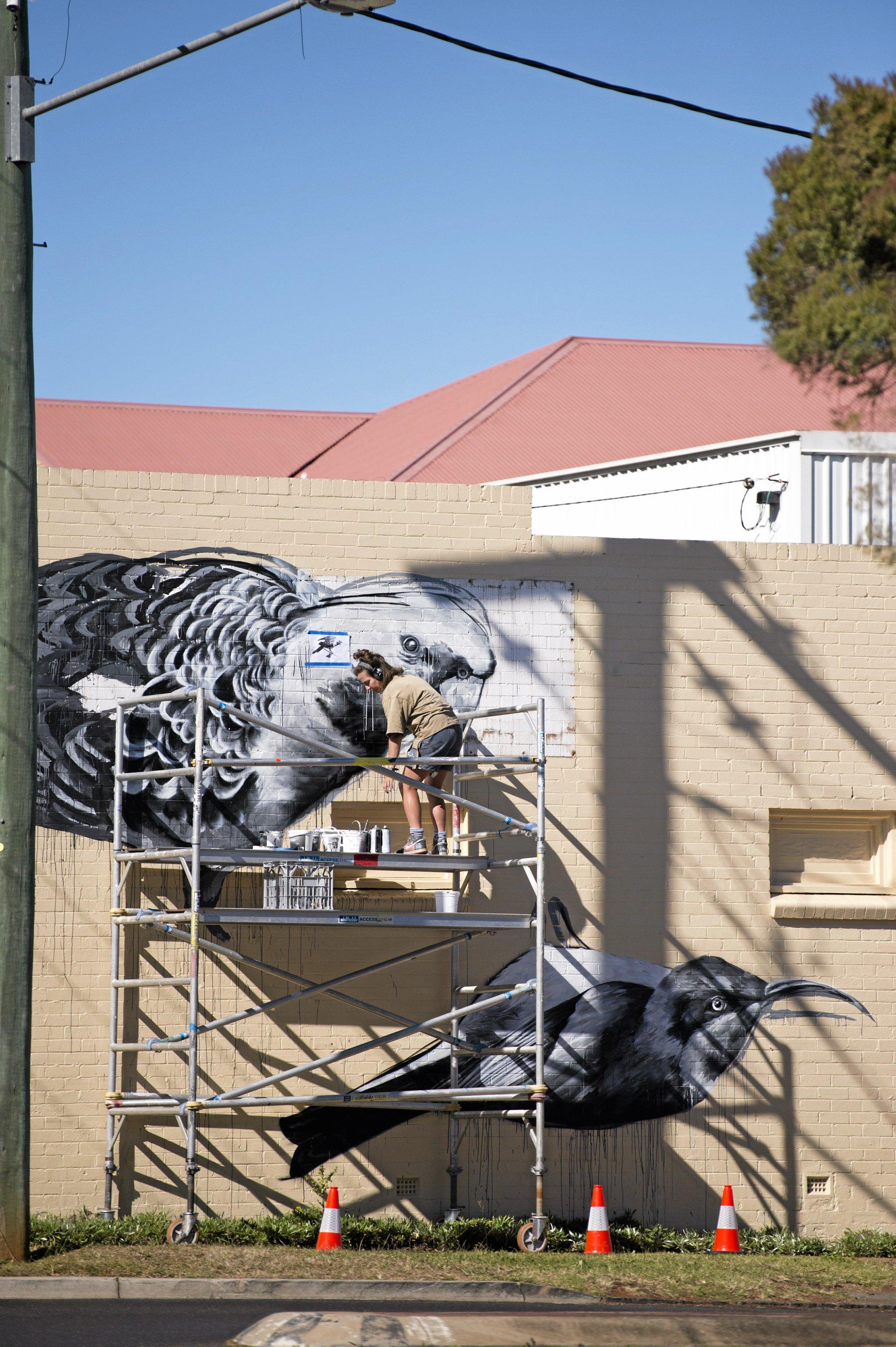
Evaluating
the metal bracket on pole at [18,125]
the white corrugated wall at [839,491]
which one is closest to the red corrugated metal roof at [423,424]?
the white corrugated wall at [839,491]

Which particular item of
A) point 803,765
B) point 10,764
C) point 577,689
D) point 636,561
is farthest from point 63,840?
point 803,765

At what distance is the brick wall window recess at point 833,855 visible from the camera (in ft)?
41.0

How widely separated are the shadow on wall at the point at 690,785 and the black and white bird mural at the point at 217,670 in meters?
0.70

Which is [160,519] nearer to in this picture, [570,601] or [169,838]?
[169,838]

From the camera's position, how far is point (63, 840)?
1151 cm

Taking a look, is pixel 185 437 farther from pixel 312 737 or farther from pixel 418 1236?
pixel 418 1236

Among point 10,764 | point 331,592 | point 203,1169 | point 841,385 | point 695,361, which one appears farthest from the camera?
point 695,361

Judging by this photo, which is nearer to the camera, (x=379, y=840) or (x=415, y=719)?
(x=379, y=840)

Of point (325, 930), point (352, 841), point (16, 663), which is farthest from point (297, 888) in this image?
point (16, 663)

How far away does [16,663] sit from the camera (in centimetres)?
971

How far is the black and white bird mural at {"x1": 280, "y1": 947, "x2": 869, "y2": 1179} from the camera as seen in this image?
11.9 metres

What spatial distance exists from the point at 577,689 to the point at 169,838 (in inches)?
132

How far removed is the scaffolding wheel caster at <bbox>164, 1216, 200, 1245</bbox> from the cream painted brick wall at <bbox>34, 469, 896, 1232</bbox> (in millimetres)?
844

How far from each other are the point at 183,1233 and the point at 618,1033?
364 cm
